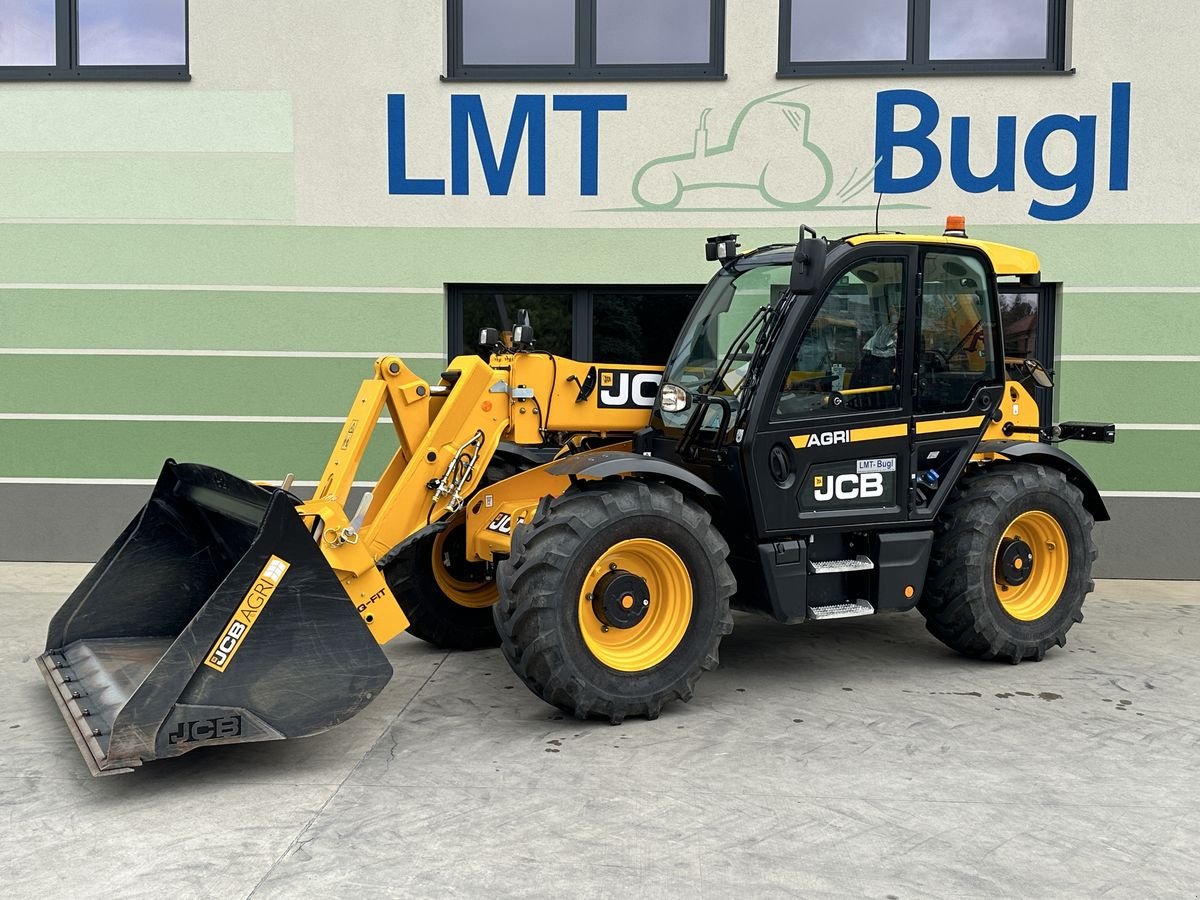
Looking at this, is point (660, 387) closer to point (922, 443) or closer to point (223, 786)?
point (922, 443)

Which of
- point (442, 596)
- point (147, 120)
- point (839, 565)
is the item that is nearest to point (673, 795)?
point (839, 565)

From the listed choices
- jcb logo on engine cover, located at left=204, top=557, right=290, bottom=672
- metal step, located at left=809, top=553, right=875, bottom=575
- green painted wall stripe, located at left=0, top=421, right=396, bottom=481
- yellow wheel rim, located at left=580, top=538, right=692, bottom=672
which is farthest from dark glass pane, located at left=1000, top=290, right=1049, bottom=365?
jcb logo on engine cover, located at left=204, top=557, right=290, bottom=672

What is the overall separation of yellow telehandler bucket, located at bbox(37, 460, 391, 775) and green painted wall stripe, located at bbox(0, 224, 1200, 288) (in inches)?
147

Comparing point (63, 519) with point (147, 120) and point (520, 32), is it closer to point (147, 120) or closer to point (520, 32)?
point (147, 120)

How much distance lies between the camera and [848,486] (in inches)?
232

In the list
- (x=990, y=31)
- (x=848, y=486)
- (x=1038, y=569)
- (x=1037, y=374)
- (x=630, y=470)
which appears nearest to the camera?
(x=630, y=470)

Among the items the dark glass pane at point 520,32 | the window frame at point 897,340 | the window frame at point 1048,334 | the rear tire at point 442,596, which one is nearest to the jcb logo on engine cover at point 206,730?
the rear tire at point 442,596

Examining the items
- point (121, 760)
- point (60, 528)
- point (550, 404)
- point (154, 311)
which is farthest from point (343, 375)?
point (121, 760)

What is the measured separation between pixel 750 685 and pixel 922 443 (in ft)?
5.02

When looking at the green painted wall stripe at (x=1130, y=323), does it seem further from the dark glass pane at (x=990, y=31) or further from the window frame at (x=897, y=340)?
the window frame at (x=897, y=340)

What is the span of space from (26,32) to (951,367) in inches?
295

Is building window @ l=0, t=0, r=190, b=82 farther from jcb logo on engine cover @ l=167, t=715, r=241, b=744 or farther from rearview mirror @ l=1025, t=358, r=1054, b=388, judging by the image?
rearview mirror @ l=1025, t=358, r=1054, b=388

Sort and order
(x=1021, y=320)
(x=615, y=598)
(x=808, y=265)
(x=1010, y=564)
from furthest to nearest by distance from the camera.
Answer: (x=1021, y=320) → (x=1010, y=564) → (x=808, y=265) → (x=615, y=598)

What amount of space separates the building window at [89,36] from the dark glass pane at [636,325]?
3772 millimetres
